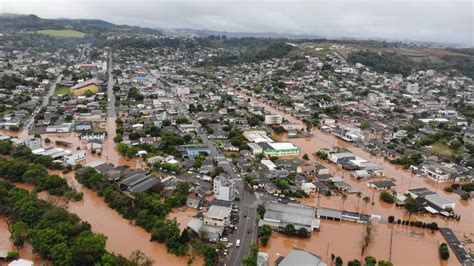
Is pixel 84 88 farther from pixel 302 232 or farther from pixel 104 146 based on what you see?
pixel 302 232

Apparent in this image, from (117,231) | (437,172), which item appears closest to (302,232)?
(117,231)

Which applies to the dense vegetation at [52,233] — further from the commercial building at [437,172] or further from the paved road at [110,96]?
the paved road at [110,96]

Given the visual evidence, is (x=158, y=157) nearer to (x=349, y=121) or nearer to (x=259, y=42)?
(x=349, y=121)

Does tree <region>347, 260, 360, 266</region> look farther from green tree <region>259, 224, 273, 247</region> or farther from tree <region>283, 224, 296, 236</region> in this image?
green tree <region>259, 224, 273, 247</region>

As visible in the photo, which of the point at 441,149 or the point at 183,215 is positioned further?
the point at 441,149

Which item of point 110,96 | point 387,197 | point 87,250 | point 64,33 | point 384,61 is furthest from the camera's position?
point 64,33

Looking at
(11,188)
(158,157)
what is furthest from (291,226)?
(11,188)
